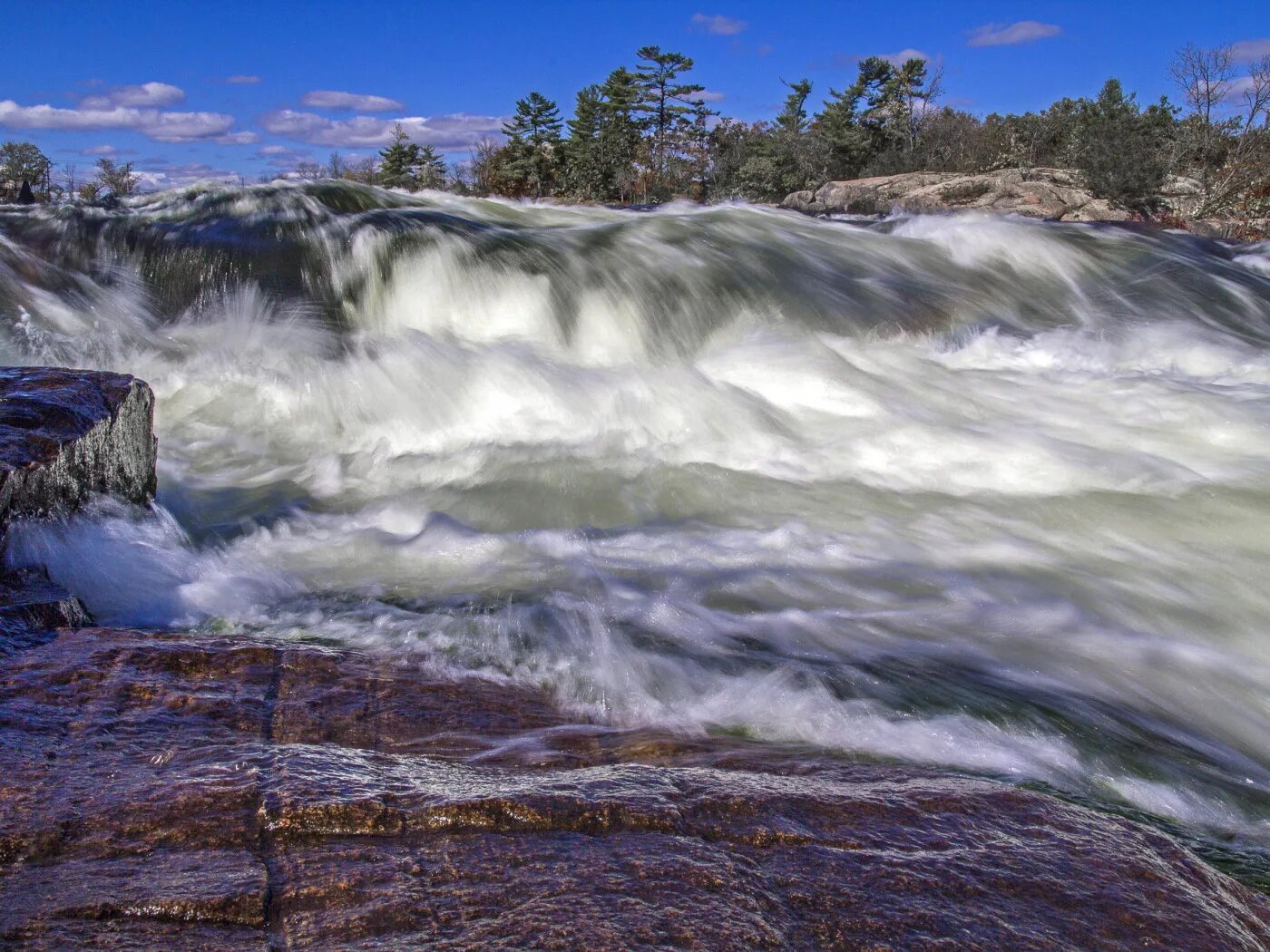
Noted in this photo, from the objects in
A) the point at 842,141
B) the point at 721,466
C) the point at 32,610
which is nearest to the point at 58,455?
the point at 32,610

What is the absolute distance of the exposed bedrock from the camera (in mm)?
2453

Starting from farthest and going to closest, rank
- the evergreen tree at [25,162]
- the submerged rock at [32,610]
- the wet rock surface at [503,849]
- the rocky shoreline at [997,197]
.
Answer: the evergreen tree at [25,162] < the rocky shoreline at [997,197] < the submerged rock at [32,610] < the wet rock surface at [503,849]

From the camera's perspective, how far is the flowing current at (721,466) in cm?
286

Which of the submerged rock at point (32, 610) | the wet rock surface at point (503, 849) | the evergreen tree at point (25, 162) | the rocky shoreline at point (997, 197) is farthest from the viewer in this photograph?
the evergreen tree at point (25, 162)

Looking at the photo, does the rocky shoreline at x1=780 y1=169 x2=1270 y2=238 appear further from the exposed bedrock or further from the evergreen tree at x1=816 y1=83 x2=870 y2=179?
the exposed bedrock

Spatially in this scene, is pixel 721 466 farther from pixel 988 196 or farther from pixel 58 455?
pixel 988 196

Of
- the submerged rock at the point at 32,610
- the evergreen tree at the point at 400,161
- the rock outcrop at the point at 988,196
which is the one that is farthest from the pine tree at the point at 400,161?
the submerged rock at the point at 32,610

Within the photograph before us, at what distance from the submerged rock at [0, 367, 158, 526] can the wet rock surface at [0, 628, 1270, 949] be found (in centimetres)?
102

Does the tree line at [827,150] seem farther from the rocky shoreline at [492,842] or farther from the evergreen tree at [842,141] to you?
the rocky shoreline at [492,842]

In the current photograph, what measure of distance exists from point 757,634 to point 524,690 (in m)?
1.01

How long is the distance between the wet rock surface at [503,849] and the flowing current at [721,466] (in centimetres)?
68

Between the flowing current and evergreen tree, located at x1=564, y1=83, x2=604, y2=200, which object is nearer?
the flowing current

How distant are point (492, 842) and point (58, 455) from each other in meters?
2.33

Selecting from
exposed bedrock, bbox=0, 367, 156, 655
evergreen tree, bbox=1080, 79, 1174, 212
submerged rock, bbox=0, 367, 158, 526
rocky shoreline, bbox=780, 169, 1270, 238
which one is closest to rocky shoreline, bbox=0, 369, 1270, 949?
exposed bedrock, bbox=0, 367, 156, 655
